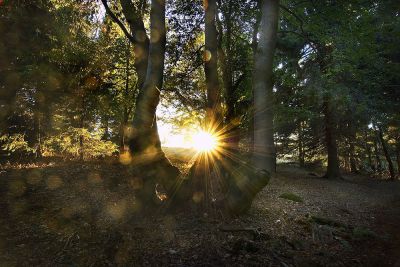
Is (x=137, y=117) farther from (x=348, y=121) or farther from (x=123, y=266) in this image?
(x=348, y=121)

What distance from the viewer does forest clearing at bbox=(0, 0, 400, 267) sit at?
716 cm

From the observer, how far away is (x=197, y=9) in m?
12.4

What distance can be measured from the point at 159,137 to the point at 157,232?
2677 mm

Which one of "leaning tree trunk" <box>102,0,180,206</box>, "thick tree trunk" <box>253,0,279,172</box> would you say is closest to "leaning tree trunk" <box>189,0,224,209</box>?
"leaning tree trunk" <box>102,0,180,206</box>

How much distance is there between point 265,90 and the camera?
33.1 ft

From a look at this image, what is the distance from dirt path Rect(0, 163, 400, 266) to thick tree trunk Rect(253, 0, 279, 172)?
66.3 inches

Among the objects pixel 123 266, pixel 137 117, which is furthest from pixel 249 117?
pixel 123 266

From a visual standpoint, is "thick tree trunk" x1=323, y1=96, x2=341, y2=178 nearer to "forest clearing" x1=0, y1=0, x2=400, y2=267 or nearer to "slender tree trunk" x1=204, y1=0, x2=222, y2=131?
"forest clearing" x1=0, y1=0, x2=400, y2=267

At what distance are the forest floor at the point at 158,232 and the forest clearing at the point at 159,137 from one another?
4 centimetres

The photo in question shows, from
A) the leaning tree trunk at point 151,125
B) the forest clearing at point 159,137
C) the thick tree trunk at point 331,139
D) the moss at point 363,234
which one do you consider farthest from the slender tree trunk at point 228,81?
the moss at point 363,234

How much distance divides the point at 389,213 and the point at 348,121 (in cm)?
1232

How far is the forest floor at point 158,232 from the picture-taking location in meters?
6.40

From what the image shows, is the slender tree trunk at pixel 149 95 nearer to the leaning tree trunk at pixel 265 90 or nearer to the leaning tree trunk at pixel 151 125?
the leaning tree trunk at pixel 151 125

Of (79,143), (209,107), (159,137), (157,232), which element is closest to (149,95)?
(159,137)
